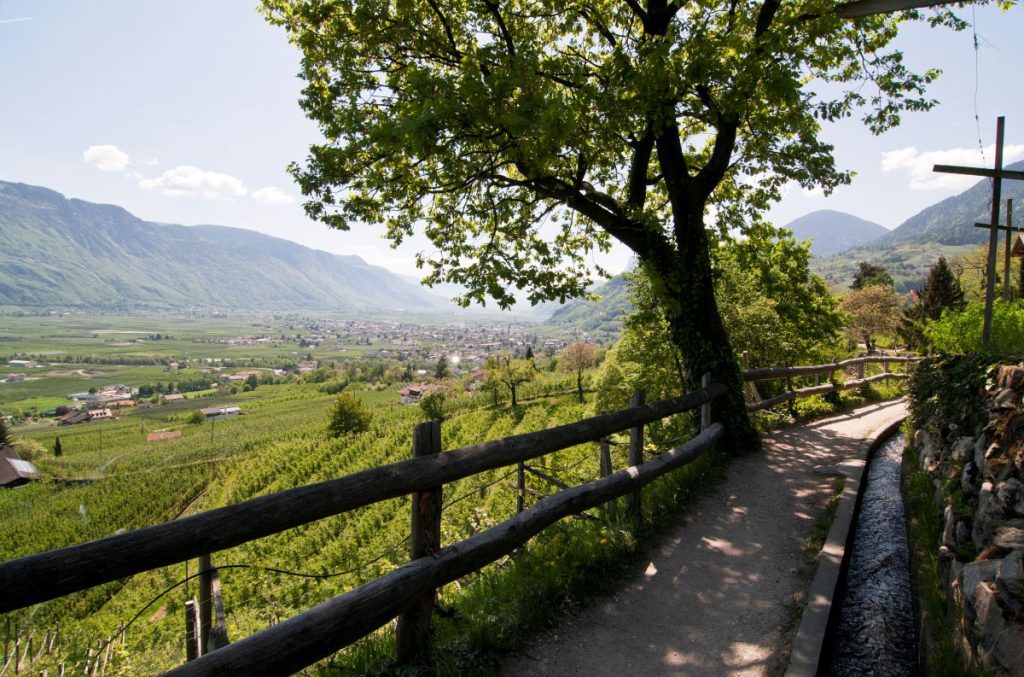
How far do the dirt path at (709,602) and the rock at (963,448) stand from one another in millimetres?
1613

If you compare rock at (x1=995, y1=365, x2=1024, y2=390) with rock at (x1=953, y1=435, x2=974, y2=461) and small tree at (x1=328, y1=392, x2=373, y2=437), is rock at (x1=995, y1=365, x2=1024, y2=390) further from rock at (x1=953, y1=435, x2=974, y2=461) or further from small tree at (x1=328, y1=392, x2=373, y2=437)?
small tree at (x1=328, y1=392, x2=373, y2=437)

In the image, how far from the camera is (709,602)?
424 centimetres

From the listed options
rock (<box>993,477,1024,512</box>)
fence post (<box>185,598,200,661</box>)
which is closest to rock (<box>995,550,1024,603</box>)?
rock (<box>993,477,1024,512</box>)

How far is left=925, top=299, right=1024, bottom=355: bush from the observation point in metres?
5.14

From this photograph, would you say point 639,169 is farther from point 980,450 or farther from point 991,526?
point 991,526

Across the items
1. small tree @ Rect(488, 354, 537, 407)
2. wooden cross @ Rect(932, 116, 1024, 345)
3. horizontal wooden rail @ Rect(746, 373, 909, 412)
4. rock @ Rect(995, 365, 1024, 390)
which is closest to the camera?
rock @ Rect(995, 365, 1024, 390)

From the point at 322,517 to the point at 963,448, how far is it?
557cm

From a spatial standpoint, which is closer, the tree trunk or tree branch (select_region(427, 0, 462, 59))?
tree branch (select_region(427, 0, 462, 59))

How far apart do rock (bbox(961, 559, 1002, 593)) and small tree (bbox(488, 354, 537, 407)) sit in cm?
5868

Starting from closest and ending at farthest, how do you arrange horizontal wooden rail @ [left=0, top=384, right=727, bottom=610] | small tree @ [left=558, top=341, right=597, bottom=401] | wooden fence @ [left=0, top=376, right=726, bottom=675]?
horizontal wooden rail @ [left=0, top=384, right=727, bottom=610] < wooden fence @ [left=0, top=376, right=726, bottom=675] < small tree @ [left=558, top=341, right=597, bottom=401]

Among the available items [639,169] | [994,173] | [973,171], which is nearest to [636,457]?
[973,171]

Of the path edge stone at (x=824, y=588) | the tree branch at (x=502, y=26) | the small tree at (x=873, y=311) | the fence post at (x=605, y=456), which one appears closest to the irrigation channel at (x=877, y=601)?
the path edge stone at (x=824, y=588)

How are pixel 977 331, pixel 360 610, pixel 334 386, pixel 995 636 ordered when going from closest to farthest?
pixel 995 636 → pixel 360 610 → pixel 977 331 → pixel 334 386

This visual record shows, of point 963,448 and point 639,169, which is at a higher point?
point 639,169
